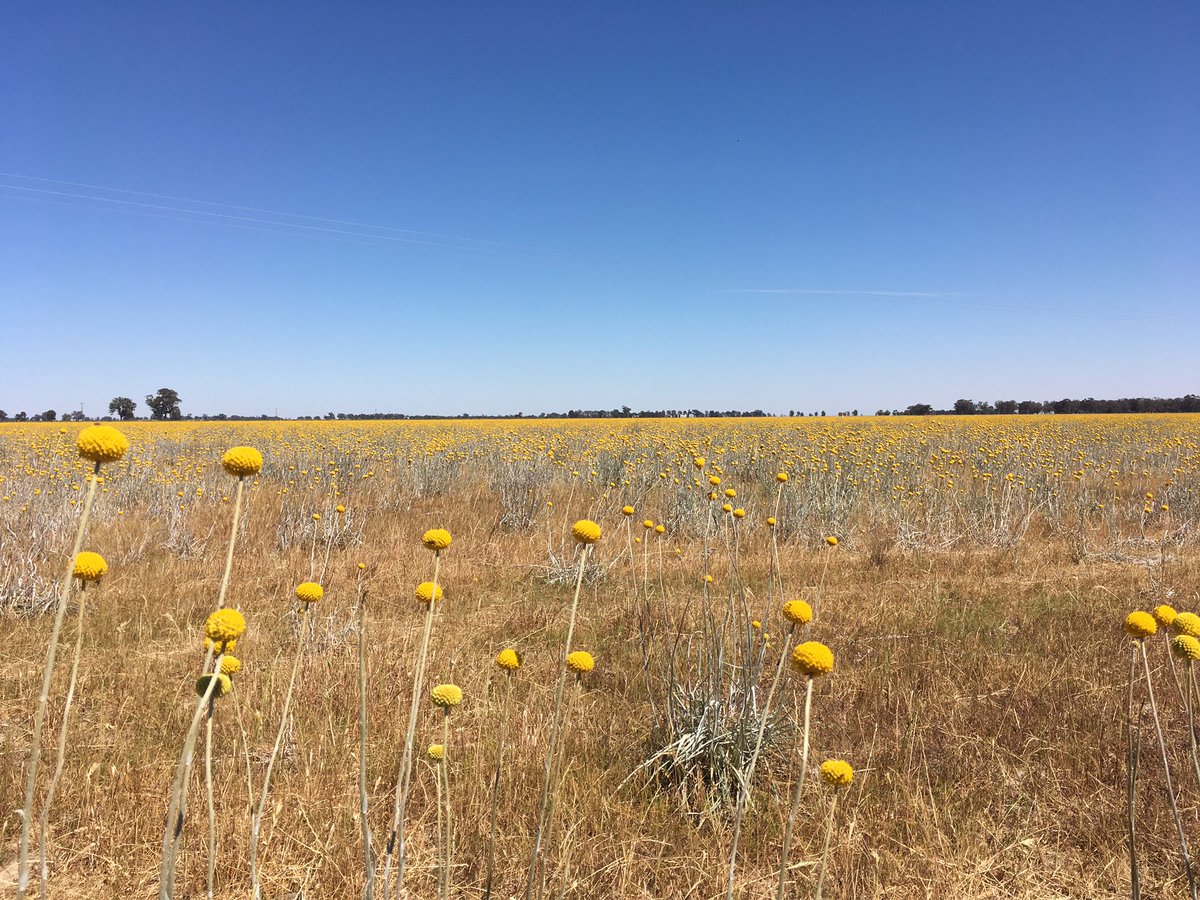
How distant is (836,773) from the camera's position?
1.29m

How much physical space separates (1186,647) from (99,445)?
253 centimetres

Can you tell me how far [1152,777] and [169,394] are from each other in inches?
1986

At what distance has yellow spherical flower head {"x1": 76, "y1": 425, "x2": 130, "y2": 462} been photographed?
1.08 meters

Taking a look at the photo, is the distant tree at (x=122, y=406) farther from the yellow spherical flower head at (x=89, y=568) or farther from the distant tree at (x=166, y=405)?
the yellow spherical flower head at (x=89, y=568)

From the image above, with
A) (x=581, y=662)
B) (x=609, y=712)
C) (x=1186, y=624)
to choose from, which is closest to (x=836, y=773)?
(x=581, y=662)

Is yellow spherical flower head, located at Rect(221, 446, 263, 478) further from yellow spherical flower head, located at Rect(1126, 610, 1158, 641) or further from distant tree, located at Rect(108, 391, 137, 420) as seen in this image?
distant tree, located at Rect(108, 391, 137, 420)

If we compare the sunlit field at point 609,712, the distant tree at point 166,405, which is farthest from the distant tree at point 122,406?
the sunlit field at point 609,712

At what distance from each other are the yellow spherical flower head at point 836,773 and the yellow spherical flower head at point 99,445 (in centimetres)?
150

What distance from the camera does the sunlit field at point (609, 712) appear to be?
2.11m

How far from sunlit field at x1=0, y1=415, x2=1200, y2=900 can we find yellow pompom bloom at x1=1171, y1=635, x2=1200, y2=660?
0.15ft

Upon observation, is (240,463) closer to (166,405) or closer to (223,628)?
(223,628)

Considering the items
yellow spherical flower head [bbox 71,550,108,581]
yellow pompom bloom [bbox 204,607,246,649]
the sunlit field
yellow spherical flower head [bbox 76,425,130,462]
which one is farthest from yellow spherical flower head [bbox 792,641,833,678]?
yellow spherical flower head [bbox 71,550,108,581]

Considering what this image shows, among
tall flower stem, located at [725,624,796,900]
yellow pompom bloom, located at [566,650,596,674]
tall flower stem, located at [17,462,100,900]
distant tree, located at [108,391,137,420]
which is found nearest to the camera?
tall flower stem, located at [17,462,100,900]

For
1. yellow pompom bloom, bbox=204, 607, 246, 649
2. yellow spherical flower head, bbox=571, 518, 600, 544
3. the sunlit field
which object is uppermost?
yellow spherical flower head, bbox=571, 518, 600, 544
